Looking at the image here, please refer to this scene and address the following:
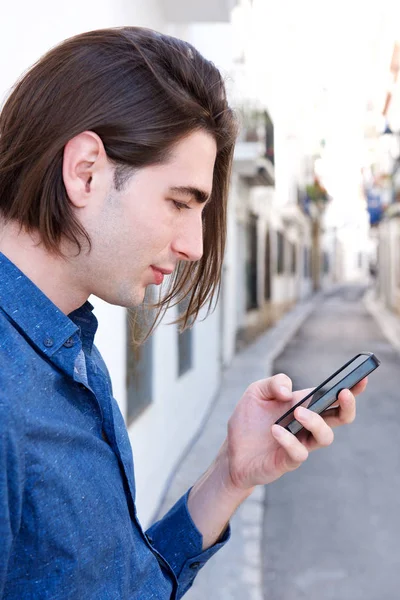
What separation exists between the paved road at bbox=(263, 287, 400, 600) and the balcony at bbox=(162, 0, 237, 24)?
3893 mm

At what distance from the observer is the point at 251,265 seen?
15.2 meters

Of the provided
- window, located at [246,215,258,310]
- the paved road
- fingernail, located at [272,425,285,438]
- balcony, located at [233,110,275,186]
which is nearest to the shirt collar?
fingernail, located at [272,425,285,438]

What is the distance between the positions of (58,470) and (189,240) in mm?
481

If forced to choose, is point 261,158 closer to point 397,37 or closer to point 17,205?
point 397,37

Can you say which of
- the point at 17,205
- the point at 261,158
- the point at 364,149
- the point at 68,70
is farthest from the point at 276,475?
the point at 364,149

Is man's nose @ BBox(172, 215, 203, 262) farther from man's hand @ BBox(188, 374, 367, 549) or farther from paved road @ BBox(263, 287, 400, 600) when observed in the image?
paved road @ BBox(263, 287, 400, 600)

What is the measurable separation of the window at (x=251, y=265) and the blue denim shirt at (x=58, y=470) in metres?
13.4

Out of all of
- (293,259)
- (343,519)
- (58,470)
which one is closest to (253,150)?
(343,519)

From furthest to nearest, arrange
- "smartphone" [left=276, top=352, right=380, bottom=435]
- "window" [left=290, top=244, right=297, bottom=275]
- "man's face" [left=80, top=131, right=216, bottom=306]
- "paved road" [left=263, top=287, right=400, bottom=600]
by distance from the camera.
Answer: "window" [left=290, top=244, right=297, bottom=275] < "paved road" [left=263, top=287, right=400, bottom=600] < "smartphone" [left=276, top=352, right=380, bottom=435] < "man's face" [left=80, top=131, right=216, bottom=306]

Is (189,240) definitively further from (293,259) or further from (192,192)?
(293,259)

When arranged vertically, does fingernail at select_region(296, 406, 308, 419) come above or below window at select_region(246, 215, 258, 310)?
above

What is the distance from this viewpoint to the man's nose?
1.28 meters

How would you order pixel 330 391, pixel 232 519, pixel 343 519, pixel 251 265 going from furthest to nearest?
pixel 251 265 → pixel 343 519 → pixel 232 519 → pixel 330 391

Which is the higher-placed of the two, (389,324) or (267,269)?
(267,269)
